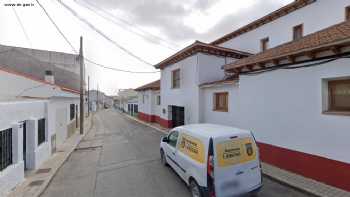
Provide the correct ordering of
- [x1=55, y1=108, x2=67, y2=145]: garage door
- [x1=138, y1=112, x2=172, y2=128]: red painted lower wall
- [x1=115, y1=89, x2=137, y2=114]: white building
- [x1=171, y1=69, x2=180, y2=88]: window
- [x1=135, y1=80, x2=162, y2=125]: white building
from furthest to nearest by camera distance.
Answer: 1. [x1=115, y1=89, x2=137, y2=114]: white building
2. [x1=135, y1=80, x2=162, y2=125]: white building
3. [x1=138, y1=112, x2=172, y2=128]: red painted lower wall
4. [x1=171, y1=69, x2=180, y2=88]: window
5. [x1=55, y1=108, x2=67, y2=145]: garage door

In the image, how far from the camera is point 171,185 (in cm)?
508

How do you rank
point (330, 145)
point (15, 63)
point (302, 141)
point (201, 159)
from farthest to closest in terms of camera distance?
point (15, 63) < point (302, 141) < point (330, 145) < point (201, 159)

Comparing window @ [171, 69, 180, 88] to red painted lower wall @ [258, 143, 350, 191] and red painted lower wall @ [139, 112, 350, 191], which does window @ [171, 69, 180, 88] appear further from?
red painted lower wall @ [258, 143, 350, 191]

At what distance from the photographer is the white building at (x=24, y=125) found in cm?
477

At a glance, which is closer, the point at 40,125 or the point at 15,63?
the point at 40,125

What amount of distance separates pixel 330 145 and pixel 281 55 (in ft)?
9.17

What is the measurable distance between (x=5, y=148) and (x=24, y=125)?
163 cm

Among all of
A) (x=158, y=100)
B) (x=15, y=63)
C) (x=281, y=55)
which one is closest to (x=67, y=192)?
(x=281, y=55)

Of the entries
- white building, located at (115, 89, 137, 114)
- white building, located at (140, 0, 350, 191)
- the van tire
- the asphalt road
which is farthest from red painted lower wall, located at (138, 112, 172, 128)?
the van tire

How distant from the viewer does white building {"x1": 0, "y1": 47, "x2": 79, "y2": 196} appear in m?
4.77

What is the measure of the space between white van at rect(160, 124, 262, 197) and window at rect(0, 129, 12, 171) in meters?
4.75

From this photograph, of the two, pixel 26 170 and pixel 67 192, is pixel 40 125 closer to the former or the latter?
pixel 26 170

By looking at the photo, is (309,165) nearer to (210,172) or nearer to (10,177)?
(210,172)

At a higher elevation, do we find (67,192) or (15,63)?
(15,63)
